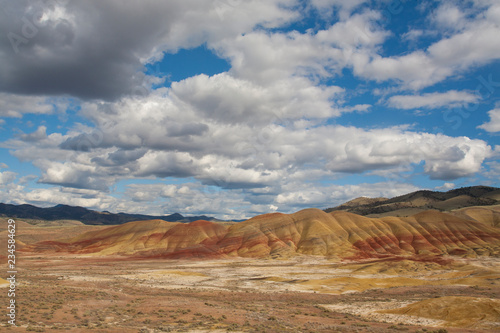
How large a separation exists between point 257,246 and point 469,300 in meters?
103

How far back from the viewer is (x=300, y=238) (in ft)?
462

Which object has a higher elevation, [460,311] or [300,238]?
[460,311]

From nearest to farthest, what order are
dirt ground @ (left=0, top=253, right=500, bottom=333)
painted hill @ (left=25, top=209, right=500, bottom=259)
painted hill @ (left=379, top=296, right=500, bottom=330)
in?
dirt ground @ (left=0, top=253, right=500, bottom=333), painted hill @ (left=379, top=296, right=500, bottom=330), painted hill @ (left=25, top=209, right=500, bottom=259)

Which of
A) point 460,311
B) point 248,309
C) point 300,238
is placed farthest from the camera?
point 300,238

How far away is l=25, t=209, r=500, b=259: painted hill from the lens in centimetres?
12769

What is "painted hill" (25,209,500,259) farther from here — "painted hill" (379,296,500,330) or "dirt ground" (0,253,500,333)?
"painted hill" (379,296,500,330)

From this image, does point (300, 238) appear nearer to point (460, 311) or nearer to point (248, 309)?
point (248, 309)

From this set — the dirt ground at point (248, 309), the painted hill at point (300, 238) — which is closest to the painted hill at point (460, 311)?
the dirt ground at point (248, 309)

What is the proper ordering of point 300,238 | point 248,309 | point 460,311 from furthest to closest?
point 300,238 → point 248,309 → point 460,311

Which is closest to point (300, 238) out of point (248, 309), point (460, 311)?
point (248, 309)

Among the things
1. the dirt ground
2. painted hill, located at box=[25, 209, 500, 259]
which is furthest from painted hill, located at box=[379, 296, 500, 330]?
painted hill, located at box=[25, 209, 500, 259]

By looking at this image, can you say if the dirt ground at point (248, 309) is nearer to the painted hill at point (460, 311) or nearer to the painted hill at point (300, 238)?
the painted hill at point (460, 311)

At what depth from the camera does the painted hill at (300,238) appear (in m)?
128

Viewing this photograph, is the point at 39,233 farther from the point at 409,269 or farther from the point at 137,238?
the point at 409,269
